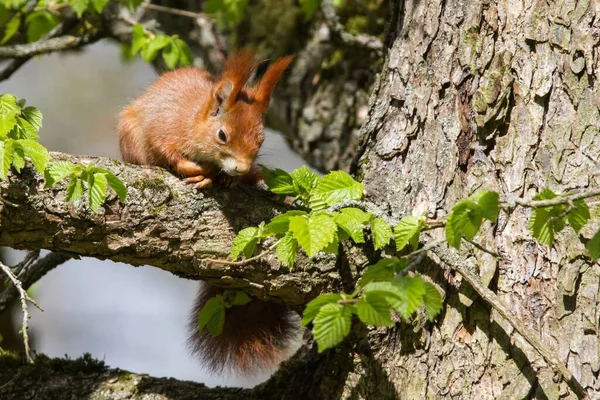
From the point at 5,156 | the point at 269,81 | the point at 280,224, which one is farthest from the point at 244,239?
the point at 269,81

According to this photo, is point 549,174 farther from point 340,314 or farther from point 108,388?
point 108,388

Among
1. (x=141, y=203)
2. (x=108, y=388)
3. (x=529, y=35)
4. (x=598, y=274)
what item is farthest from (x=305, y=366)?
(x=529, y=35)

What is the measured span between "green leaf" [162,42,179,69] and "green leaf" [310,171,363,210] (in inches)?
54.4

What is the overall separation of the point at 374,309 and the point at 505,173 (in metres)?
0.73

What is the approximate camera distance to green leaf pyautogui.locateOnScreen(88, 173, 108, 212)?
5.70 ft

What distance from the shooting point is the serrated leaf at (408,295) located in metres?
1.40

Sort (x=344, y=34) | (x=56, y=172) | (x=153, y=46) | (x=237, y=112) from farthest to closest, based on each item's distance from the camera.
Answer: (x=344, y=34) < (x=153, y=46) < (x=237, y=112) < (x=56, y=172)

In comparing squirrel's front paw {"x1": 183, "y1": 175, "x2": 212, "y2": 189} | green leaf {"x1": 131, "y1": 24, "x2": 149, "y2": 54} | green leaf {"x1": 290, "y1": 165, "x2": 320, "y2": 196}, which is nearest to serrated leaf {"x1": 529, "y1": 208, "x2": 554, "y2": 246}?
green leaf {"x1": 290, "y1": 165, "x2": 320, "y2": 196}

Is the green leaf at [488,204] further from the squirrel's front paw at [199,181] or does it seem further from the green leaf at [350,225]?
the squirrel's front paw at [199,181]

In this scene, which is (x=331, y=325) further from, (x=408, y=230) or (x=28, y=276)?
(x=28, y=276)

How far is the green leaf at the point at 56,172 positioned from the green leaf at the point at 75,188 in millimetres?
24

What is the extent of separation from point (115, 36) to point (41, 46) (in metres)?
0.47

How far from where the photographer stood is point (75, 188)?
1.75 meters

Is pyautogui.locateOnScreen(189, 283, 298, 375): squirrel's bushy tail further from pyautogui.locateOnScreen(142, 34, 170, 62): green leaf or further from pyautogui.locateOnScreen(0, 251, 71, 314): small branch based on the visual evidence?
pyautogui.locateOnScreen(142, 34, 170, 62): green leaf
